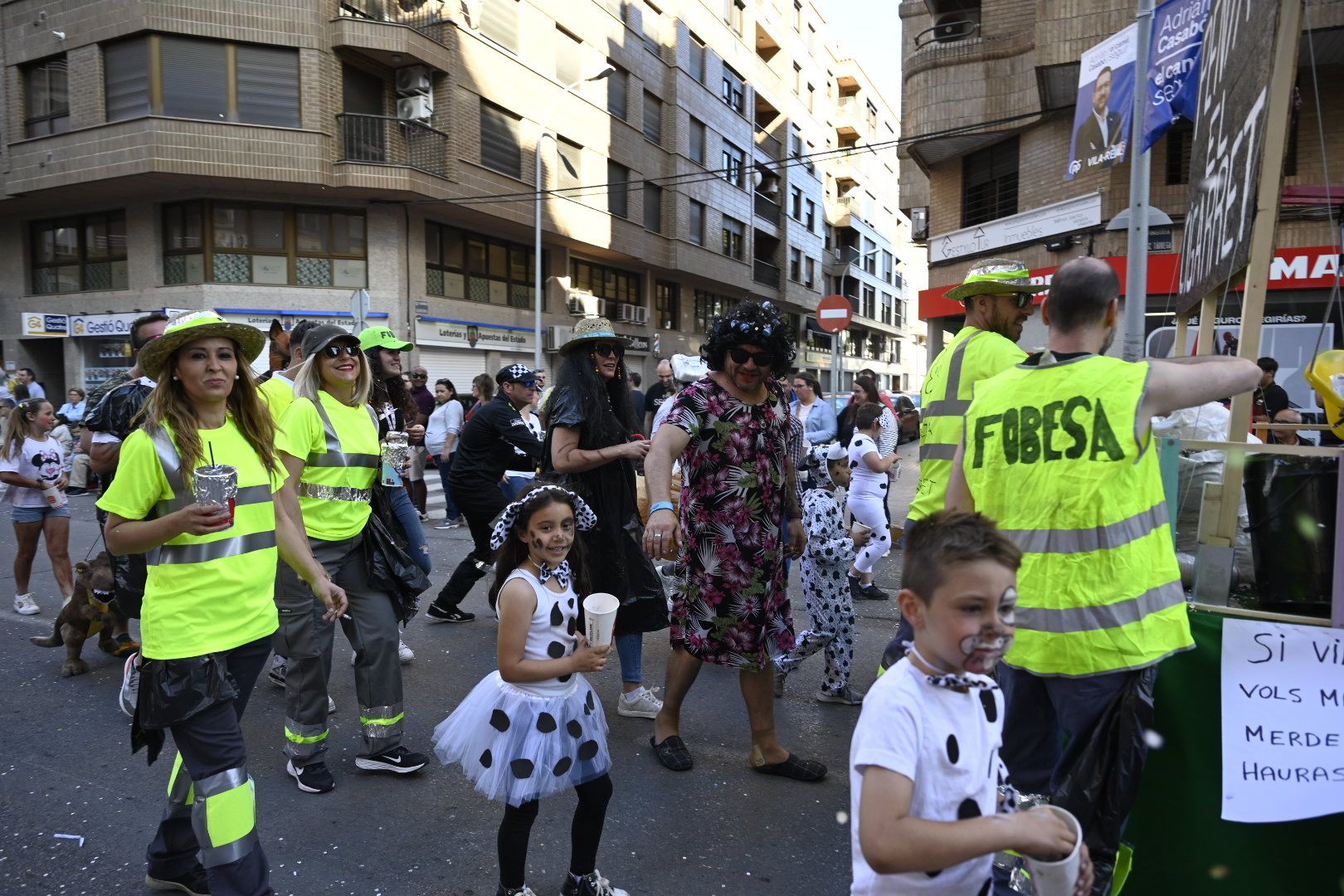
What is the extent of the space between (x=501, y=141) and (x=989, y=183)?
12.4 m

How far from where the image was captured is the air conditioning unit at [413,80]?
20.1 m

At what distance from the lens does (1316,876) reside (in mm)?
2387

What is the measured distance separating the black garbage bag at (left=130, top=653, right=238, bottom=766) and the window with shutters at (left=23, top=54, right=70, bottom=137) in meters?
22.5

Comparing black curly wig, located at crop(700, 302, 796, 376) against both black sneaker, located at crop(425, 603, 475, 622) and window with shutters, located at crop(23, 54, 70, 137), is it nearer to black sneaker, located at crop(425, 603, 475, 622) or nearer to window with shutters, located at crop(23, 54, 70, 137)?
black sneaker, located at crop(425, 603, 475, 622)

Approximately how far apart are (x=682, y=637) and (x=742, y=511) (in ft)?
2.13

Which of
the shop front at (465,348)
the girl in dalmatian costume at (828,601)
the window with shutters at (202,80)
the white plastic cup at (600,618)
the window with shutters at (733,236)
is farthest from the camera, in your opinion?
the window with shutters at (733,236)

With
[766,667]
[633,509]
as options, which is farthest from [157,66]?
[766,667]

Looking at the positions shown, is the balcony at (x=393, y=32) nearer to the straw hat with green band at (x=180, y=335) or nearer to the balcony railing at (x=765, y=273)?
the straw hat with green band at (x=180, y=335)

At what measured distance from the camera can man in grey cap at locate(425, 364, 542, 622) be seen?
242 inches

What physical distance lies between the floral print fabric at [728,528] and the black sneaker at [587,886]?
3.87 ft

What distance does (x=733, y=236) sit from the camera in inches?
1417

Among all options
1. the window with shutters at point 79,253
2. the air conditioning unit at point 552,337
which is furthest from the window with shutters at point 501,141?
the window with shutters at point 79,253

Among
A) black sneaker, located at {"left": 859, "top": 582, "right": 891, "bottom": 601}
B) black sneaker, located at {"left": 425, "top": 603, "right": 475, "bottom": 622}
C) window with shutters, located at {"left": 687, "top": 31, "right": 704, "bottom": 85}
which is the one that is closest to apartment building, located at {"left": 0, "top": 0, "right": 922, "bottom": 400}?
window with shutters, located at {"left": 687, "top": 31, "right": 704, "bottom": 85}

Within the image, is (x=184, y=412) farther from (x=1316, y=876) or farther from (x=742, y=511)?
(x=1316, y=876)
